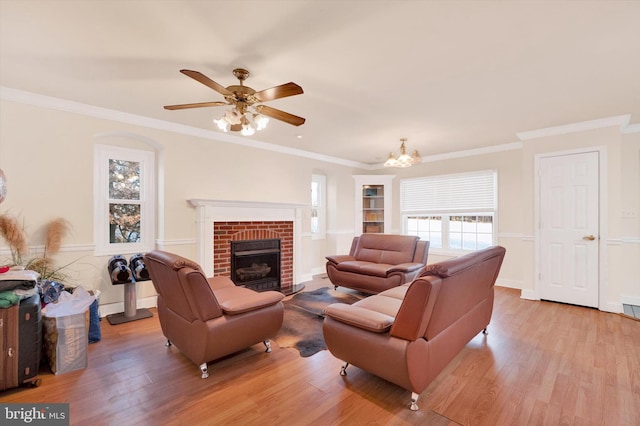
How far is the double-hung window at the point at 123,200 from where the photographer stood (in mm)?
3611

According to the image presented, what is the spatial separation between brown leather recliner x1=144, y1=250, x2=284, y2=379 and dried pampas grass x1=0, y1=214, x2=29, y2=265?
56.5 inches

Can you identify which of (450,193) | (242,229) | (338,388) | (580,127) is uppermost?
(580,127)

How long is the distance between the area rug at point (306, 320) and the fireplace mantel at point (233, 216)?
0.88 meters

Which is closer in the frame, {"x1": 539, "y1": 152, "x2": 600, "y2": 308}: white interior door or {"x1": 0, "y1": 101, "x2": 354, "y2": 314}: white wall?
{"x1": 0, "y1": 101, "x2": 354, "y2": 314}: white wall

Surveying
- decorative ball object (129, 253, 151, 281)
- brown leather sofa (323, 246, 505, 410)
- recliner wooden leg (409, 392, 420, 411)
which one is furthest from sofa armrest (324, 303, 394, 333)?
decorative ball object (129, 253, 151, 281)

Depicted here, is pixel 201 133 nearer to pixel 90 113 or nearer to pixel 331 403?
pixel 90 113

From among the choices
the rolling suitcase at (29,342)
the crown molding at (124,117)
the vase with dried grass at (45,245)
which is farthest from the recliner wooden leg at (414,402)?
the crown molding at (124,117)

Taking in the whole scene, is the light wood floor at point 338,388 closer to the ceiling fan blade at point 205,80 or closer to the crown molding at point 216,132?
the ceiling fan blade at point 205,80

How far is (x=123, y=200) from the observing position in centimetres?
381

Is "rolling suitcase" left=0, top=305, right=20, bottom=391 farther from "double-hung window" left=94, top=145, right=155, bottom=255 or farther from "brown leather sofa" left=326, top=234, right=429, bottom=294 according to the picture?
"brown leather sofa" left=326, top=234, right=429, bottom=294

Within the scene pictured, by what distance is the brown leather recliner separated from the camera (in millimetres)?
2174

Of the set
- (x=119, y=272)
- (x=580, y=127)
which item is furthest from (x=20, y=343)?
(x=580, y=127)

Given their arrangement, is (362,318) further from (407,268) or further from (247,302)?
(407,268)

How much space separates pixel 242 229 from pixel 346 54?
310 cm
